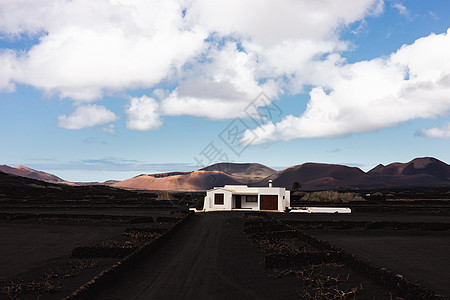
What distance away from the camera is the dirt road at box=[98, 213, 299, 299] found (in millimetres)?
14547

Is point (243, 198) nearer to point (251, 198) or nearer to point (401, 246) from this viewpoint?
point (251, 198)

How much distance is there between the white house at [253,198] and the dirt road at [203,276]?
95.6 feet

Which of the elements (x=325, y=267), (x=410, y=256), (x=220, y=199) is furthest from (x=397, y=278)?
(x=220, y=199)

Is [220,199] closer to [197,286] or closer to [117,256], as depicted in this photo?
[117,256]

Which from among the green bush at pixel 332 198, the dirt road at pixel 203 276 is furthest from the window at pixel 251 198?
the dirt road at pixel 203 276

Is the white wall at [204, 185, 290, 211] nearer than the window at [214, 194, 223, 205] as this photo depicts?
Yes

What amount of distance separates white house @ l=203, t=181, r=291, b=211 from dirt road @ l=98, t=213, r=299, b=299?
95.6ft

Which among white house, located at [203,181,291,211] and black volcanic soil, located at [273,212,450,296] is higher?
white house, located at [203,181,291,211]

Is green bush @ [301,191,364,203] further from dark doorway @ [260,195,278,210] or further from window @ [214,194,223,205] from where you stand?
window @ [214,194,223,205]

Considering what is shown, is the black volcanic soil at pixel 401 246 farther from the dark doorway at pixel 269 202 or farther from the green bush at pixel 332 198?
the green bush at pixel 332 198

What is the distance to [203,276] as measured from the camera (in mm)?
17406

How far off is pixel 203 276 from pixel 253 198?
4157cm

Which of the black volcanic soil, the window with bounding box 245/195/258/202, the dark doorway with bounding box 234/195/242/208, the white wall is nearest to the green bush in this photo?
the white wall

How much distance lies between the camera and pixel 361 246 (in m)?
25.7
